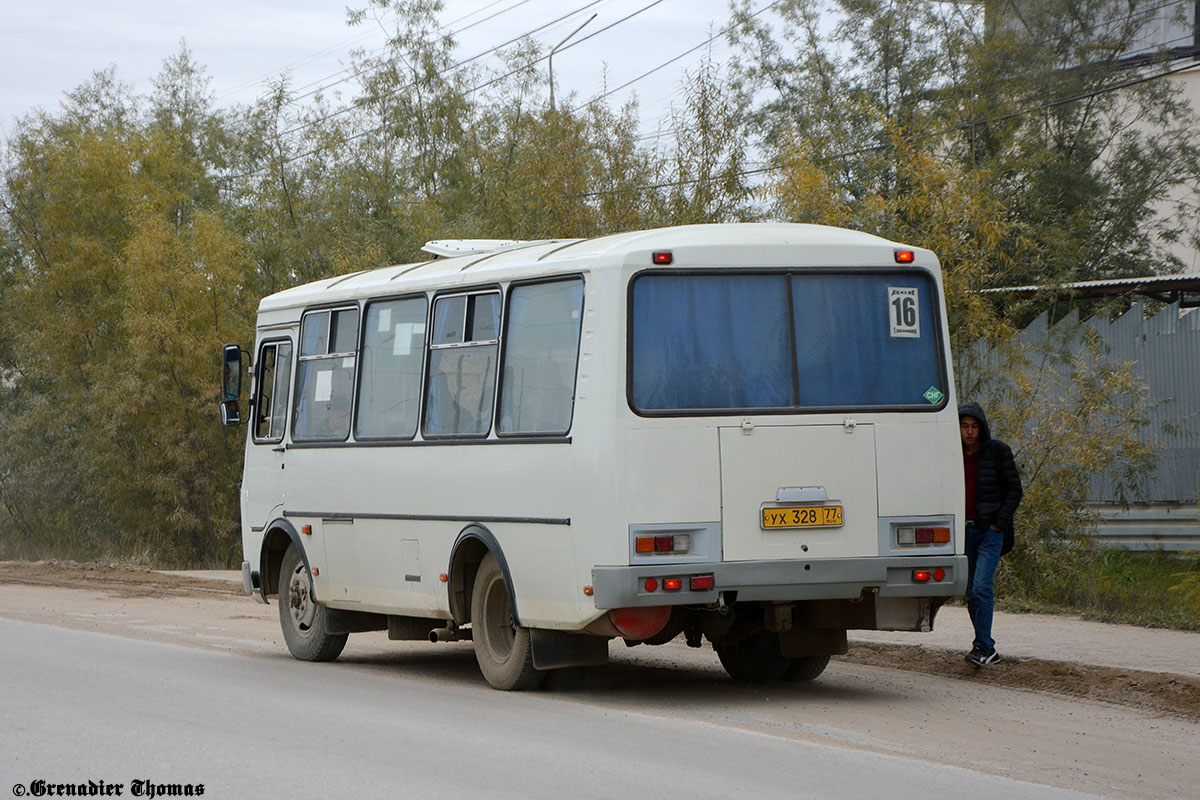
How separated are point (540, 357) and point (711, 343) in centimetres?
124

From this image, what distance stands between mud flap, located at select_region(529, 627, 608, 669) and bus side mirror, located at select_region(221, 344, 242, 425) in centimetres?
472

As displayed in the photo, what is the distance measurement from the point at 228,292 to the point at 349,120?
452 centimetres

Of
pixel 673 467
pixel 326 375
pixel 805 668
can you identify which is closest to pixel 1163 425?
pixel 805 668

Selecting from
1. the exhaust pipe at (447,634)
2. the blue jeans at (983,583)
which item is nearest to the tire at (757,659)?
the blue jeans at (983,583)

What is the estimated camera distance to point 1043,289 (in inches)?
772

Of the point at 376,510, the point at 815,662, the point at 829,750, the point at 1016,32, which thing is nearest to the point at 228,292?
the point at 1016,32

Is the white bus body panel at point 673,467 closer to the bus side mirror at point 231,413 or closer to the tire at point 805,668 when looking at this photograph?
the tire at point 805,668

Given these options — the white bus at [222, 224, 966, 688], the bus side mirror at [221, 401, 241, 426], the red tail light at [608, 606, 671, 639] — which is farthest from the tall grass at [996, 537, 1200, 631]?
the bus side mirror at [221, 401, 241, 426]

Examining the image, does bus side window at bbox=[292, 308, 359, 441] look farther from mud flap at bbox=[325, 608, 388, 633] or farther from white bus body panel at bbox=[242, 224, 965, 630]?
white bus body panel at bbox=[242, 224, 965, 630]

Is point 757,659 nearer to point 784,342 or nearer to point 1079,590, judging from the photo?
point 784,342

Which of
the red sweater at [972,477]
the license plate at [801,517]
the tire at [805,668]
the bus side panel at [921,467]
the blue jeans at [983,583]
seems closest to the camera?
the license plate at [801,517]

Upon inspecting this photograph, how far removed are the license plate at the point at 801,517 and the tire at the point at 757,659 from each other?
5.80 ft

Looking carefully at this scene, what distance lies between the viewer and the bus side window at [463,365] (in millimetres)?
11414

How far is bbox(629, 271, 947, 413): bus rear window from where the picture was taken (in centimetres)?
1023
